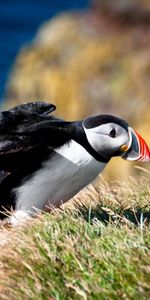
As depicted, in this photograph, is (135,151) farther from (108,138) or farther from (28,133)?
(28,133)

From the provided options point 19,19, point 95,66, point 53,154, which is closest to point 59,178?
point 53,154

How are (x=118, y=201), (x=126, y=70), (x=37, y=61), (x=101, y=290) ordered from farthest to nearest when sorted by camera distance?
(x=37, y=61) → (x=126, y=70) → (x=118, y=201) → (x=101, y=290)

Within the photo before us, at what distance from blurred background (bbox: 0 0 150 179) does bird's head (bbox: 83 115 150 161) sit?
925cm

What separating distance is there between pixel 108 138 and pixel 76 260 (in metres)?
1.65

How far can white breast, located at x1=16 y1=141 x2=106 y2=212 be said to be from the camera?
301 inches

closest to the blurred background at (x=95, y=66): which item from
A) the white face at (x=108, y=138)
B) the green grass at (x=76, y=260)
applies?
the white face at (x=108, y=138)

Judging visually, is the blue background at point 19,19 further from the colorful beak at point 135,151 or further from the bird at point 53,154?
the colorful beak at point 135,151

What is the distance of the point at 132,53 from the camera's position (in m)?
20.7

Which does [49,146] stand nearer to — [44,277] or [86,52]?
[44,277]

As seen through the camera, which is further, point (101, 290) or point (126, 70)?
point (126, 70)

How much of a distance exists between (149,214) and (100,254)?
5.00ft

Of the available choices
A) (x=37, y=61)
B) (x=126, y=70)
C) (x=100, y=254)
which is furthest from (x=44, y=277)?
(x=37, y=61)

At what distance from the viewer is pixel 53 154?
7688mm

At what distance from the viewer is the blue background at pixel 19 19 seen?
5034cm
